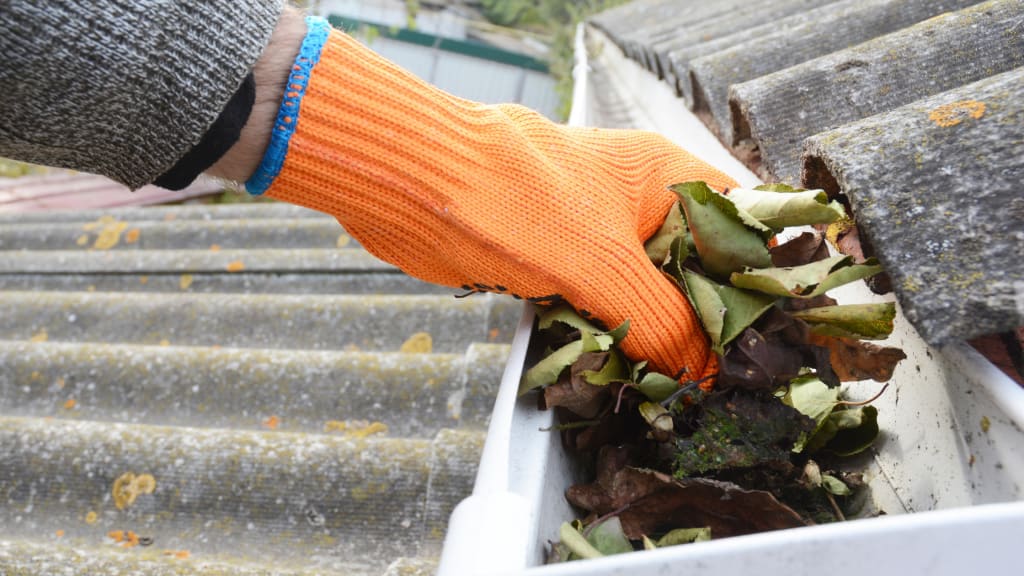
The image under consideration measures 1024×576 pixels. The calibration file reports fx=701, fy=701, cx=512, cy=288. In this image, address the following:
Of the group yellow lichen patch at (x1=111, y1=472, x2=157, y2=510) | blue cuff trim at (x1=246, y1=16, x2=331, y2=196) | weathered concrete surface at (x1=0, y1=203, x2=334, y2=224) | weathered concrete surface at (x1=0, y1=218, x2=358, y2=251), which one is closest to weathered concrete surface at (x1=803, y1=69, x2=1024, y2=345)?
blue cuff trim at (x1=246, y1=16, x2=331, y2=196)

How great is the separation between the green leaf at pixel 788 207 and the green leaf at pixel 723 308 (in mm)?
91

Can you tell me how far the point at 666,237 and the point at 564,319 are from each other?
0.18 meters

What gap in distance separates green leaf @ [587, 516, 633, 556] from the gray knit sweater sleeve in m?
0.57

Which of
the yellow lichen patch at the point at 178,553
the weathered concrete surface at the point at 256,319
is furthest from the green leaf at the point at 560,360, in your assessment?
the weathered concrete surface at the point at 256,319

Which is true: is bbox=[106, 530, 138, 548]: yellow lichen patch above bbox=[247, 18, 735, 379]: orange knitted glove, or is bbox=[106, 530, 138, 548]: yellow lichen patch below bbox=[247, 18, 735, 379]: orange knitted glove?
below

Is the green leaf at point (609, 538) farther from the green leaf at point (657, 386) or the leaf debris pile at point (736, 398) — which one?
the green leaf at point (657, 386)

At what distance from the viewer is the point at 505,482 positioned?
0.65 meters

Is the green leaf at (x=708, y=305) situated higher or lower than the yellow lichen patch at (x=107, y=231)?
higher

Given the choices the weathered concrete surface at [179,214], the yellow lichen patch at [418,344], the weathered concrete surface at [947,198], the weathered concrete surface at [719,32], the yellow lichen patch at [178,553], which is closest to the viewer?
the weathered concrete surface at [947,198]

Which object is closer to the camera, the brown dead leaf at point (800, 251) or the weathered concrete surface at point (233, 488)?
the brown dead leaf at point (800, 251)

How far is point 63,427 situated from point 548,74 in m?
8.28

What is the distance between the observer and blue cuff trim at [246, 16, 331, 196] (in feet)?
2.52

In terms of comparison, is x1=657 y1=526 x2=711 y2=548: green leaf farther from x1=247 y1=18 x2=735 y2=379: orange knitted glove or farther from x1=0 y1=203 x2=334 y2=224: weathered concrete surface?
x1=0 y1=203 x2=334 y2=224: weathered concrete surface

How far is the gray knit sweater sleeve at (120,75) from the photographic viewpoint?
0.64m
